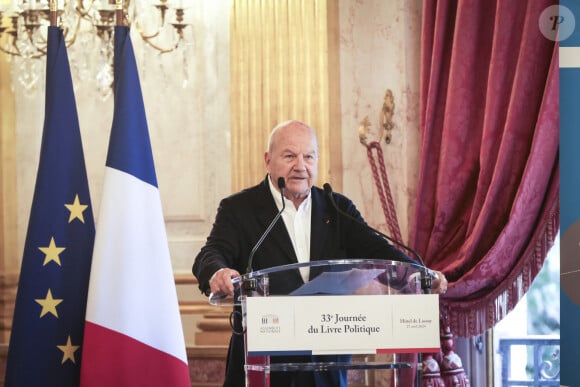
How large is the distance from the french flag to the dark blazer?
0.92 ft

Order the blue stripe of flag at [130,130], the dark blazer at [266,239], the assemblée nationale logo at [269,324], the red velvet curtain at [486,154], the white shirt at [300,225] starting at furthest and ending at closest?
1. the red velvet curtain at [486,154]
2. the blue stripe of flag at [130,130]
3. the white shirt at [300,225]
4. the dark blazer at [266,239]
5. the assemblée nationale logo at [269,324]

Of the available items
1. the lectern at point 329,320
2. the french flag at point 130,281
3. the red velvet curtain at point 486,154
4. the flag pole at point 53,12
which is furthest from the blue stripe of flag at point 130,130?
the red velvet curtain at point 486,154

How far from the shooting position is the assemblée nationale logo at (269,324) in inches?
100.0

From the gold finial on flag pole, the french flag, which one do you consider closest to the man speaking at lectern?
the french flag

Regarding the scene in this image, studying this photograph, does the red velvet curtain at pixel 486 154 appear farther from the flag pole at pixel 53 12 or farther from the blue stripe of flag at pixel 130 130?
the flag pole at pixel 53 12

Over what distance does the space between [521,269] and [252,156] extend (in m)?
1.59

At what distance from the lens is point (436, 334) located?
2582 millimetres

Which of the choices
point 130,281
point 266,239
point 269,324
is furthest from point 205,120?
point 269,324

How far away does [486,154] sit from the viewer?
438cm

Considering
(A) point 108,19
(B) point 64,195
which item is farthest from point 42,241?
(A) point 108,19

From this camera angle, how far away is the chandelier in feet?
15.8

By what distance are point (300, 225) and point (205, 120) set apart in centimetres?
196

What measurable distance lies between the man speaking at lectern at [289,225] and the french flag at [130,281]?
28 centimetres

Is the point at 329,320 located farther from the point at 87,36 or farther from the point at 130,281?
the point at 87,36
